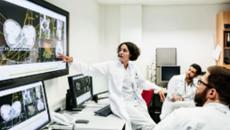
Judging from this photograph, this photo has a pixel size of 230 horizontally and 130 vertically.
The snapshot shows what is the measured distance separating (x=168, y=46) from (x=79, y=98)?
9.38 ft

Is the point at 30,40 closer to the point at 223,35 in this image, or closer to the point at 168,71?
the point at 168,71

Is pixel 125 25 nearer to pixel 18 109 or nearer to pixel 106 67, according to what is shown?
pixel 106 67

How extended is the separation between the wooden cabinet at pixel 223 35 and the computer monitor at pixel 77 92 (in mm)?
2757

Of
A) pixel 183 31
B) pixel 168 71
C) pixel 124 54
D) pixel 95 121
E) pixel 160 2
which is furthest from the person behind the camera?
pixel 183 31

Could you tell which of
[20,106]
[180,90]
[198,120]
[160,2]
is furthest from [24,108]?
[160,2]

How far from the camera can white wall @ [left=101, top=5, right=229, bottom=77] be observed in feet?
17.3

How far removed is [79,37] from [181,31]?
236 centimetres

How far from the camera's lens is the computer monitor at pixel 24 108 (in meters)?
1.60

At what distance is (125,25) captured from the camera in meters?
5.24

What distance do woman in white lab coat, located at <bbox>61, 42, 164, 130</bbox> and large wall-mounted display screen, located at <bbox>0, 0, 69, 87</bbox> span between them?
0.40 meters

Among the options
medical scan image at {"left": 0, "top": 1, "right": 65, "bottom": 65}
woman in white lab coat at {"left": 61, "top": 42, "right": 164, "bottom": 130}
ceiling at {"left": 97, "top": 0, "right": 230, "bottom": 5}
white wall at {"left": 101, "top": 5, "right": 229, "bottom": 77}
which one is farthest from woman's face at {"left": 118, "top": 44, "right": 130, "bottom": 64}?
white wall at {"left": 101, "top": 5, "right": 229, "bottom": 77}

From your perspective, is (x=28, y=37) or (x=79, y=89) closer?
(x=28, y=37)

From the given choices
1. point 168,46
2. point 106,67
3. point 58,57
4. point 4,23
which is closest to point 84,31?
point 106,67

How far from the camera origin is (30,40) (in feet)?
6.78
